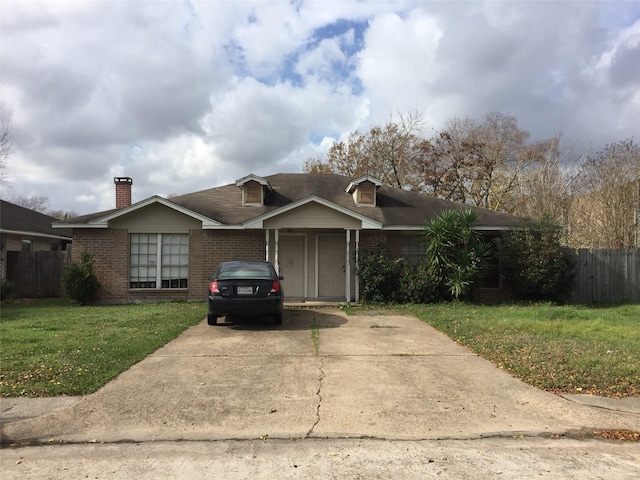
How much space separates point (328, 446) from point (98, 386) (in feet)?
11.0

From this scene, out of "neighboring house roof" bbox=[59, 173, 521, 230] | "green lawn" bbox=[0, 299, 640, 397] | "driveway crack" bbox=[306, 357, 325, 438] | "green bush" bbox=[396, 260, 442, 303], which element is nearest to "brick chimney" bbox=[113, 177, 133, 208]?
"neighboring house roof" bbox=[59, 173, 521, 230]

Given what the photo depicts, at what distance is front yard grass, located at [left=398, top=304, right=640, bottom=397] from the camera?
248 inches

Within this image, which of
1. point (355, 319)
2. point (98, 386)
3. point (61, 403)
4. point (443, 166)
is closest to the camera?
point (61, 403)

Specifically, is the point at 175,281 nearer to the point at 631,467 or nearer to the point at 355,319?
the point at 355,319

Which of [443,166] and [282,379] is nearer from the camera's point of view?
[282,379]

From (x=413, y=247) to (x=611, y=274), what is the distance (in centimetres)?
683

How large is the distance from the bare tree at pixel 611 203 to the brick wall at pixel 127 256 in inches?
585

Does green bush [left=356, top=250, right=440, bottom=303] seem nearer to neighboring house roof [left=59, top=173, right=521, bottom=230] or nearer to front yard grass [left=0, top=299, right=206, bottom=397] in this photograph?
neighboring house roof [left=59, top=173, right=521, bottom=230]

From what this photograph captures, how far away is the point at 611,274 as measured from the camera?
1583cm

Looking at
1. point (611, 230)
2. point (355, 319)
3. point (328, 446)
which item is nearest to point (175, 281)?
point (355, 319)

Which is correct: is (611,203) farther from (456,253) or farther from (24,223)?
(24,223)

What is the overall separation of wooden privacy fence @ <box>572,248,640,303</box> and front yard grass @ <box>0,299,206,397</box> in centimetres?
1266

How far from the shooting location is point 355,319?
38.4 feet

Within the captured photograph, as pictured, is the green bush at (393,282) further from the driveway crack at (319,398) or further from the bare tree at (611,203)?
the bare tree at (611,203)
